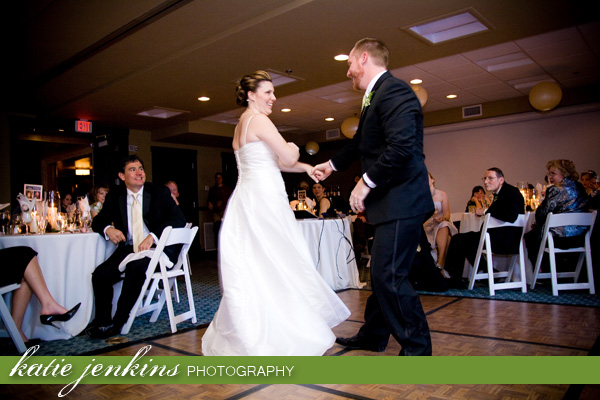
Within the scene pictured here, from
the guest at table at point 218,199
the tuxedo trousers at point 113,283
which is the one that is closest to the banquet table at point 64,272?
the tuxedo trousers at point 113,283

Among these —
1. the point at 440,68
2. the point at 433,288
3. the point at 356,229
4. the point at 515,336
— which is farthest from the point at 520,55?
the point at 515,336

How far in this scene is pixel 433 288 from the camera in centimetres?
470

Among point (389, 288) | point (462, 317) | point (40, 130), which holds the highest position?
point (40, 130)

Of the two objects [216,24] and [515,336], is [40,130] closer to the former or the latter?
[216,24]

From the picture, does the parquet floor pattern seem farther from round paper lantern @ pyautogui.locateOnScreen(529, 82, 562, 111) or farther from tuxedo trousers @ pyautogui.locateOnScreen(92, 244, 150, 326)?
round paper lantern @ pyautogui.locateOnScreen(529, 82, 562, 111)

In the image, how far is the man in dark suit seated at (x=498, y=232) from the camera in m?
4.45

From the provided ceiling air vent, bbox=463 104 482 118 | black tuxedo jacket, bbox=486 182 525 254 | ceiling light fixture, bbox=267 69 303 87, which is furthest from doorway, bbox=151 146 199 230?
black tuxedo jacket, bbox=486 182 525 254

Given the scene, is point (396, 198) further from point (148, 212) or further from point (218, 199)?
point (218, 199)

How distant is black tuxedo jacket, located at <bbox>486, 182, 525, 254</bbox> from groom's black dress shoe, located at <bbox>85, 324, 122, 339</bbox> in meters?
3.62

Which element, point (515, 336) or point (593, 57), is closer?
point (515, 336)

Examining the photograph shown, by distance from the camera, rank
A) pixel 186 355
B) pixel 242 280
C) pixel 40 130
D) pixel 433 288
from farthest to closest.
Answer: pixel 40 130 → pixel 433 288 → pixel 186 355 → pixel 242 280

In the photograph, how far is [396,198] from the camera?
2.15 m

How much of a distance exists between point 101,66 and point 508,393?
6.15m

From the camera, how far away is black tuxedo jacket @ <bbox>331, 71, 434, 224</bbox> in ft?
6.70
